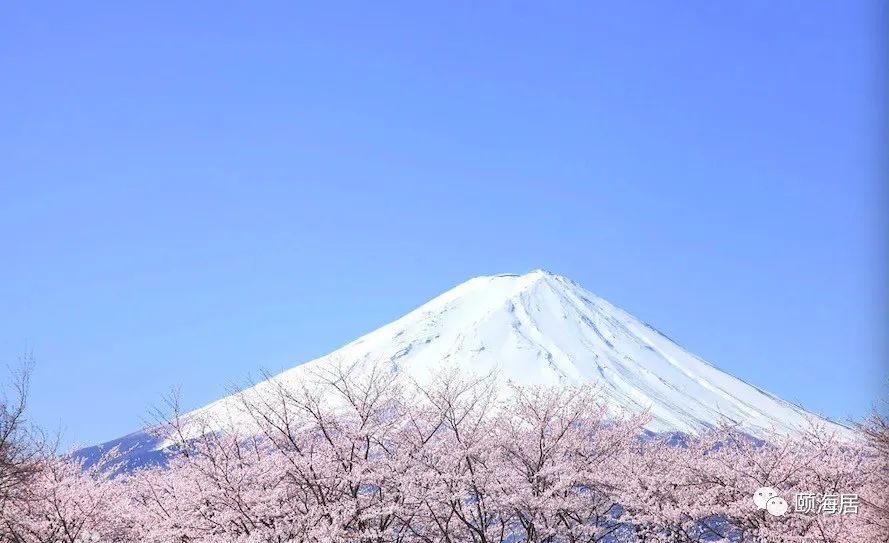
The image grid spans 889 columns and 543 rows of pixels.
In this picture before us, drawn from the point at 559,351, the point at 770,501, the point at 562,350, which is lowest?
the point at 770,501

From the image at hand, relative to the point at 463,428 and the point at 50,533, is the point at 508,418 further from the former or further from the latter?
the point at 50,533

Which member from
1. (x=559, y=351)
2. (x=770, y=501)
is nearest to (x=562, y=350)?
(x=559, y=351)

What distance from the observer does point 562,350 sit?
80.2 metres

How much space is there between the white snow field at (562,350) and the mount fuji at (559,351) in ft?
0.37

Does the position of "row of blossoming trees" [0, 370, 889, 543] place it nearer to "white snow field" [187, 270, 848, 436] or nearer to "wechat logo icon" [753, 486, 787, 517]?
"wechat logo icon" [753, 486, 787, 517]

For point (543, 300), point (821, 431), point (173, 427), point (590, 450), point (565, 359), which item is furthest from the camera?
point (543, 300)

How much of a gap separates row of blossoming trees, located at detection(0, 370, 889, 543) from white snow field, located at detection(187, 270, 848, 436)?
146ft

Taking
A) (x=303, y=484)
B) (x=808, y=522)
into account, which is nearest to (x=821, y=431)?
(x=808, y=522)

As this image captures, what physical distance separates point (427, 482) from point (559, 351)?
65.8 meters

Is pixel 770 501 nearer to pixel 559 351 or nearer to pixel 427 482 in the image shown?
pixel 427 482

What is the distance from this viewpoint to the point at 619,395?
2682 inches

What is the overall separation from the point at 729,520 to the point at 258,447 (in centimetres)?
935

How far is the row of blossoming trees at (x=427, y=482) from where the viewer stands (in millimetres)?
14406

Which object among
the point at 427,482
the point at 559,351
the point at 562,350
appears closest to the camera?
→ the point at 427,482
